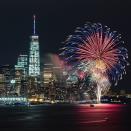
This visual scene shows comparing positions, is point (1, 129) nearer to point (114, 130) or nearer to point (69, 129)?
point (69, 129)

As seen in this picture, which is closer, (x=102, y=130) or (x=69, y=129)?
(x=102, y=130)

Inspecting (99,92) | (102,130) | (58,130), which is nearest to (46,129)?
(58,130)

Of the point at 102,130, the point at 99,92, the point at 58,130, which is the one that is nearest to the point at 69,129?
the point at 58,130

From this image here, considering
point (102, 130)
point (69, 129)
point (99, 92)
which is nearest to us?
point (102, 130)

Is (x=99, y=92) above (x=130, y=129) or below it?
above

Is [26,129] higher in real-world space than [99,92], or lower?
lower

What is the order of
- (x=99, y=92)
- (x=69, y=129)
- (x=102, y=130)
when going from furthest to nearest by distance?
(x=99, y=92) → (x=69, y=129) → (x=102, y=130)

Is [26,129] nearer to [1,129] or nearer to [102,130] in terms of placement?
[1,129]

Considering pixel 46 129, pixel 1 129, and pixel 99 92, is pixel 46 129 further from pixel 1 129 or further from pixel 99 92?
pixel 99 92

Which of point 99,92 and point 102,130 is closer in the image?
point 102,130
